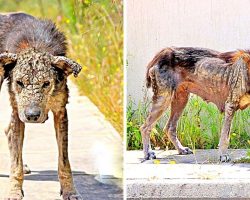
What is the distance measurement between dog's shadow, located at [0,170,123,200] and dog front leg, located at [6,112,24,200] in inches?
26.3

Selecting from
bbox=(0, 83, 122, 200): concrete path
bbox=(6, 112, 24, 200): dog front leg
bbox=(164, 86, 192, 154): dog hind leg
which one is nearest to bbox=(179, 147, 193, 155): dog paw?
bbox=(164, 86, 192, 154): dog hind leg

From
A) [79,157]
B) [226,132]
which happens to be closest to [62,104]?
[79,157]

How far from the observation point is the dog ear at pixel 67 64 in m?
5.39

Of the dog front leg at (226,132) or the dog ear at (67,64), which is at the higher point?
the dog ear at (67,64)

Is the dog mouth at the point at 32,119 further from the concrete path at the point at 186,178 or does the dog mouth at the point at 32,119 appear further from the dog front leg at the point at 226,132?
the dog front leg at the point at 226,132

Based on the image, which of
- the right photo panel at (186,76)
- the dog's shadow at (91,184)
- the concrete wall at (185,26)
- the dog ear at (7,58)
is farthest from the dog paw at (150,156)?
the dog ear at (7,58)

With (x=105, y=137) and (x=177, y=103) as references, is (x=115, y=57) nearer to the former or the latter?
(x=105, y=137)

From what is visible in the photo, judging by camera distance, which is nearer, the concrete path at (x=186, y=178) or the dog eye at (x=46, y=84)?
the dog eye at (x=46, y=84)

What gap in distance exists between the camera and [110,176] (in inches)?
266

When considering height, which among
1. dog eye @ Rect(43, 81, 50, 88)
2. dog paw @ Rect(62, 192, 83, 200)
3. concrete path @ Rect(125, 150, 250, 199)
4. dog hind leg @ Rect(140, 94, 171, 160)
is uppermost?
dog eye @ Rect(43, 81, 50, 88)

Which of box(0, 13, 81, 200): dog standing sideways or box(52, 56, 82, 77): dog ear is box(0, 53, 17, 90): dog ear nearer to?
box(0, 13, 81, 200): dog standing sideways

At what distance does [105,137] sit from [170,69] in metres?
1.19

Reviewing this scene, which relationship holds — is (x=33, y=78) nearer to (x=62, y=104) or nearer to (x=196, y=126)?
(x=62, y=104)

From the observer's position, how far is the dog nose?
5223 mm
